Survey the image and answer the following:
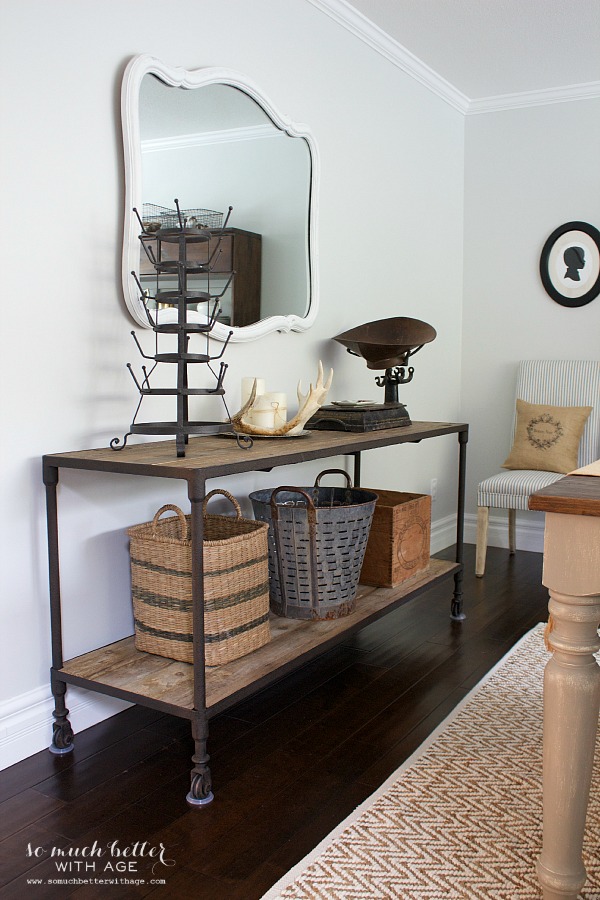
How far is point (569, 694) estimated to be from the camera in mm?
1410

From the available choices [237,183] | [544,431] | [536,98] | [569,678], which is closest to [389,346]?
[237,183]

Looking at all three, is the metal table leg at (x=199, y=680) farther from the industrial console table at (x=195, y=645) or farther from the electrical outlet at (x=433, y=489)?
the electrical outlet at (x=433, y=489)

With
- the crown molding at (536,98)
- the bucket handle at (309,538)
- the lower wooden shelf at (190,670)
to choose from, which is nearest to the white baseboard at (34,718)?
the lower wooden shelf at (190,670)

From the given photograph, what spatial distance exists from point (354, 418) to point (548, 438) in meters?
1.69

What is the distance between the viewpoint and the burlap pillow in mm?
4027

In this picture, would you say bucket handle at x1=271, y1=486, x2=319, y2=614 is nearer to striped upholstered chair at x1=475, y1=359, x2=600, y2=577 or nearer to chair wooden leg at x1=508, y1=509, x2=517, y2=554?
striped upholstered chair at x1=475, y1=359, x2=600, y2=577

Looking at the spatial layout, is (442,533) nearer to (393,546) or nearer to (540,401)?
(540,401)

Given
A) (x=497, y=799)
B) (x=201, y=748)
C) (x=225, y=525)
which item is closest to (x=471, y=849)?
(x=497, y=799)

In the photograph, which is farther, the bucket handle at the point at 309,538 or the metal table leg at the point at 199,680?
the bucket handle at the point at 309,538

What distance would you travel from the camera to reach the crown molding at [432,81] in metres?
3.24

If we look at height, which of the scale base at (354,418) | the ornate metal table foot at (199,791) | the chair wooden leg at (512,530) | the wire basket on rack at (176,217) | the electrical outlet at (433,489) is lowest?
the ornate metal table foot at (199,791)

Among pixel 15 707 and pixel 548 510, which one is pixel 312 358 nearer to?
pixel 15 707

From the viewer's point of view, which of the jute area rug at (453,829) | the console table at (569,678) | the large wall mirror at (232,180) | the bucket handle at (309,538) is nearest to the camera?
the console table at (569,678)

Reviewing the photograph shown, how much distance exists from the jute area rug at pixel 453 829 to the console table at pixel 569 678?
6.4 inches
